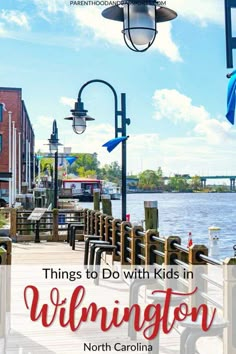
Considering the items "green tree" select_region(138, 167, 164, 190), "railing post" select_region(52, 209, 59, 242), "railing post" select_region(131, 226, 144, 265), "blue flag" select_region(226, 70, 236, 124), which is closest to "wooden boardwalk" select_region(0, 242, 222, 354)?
"railing post" select_region(131, 226, 144, 265)

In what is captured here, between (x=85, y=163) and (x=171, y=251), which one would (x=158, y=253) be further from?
(x=85, y=163)

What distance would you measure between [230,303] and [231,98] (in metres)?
2.98

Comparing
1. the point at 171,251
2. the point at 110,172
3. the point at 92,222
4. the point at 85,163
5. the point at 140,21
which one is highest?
the point at 85,163

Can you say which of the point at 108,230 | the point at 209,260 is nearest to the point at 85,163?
the point at 108,230

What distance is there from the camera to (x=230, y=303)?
5113 millimetres

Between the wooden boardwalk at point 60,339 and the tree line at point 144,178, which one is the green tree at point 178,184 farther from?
the wooden boardwalk at point 60,339

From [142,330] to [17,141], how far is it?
46.2 metres

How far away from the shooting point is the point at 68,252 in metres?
15.0

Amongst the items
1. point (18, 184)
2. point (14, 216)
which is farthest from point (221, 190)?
point (14, 216)

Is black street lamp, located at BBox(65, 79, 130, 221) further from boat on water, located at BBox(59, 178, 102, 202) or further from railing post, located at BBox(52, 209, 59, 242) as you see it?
boat on water, located at BBox(59, 178, 102, 202)

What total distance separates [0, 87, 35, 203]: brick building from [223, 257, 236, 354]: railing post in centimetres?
3581

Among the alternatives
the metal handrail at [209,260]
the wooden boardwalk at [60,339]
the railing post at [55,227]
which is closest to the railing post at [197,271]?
the metal handrail at [209,260]

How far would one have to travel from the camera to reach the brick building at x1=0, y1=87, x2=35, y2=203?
44.0 meters

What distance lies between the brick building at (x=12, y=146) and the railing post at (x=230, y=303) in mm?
35807
